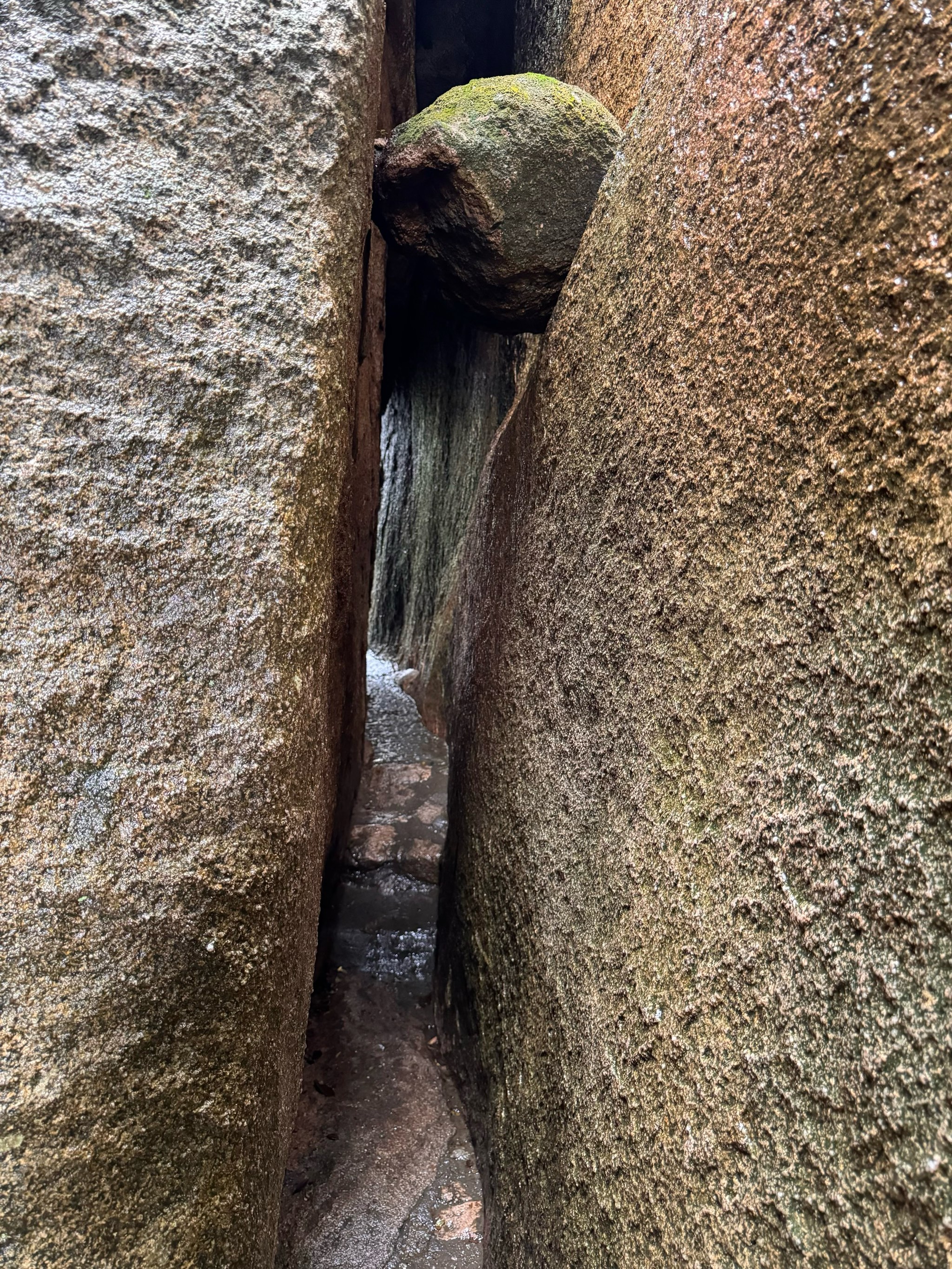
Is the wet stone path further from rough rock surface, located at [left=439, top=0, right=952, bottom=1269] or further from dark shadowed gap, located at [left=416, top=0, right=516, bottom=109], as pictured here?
dark shadowed gap, located at [left=416, top=0, right=516, bottom=109]

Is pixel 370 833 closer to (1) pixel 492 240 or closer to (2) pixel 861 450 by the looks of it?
(1) pixel 492 240

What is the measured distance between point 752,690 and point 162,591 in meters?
0.78

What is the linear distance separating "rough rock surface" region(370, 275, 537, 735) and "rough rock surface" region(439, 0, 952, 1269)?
1.73 metres

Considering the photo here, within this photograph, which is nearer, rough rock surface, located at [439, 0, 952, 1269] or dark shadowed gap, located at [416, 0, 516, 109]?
rough rock surface, located at [439, 0, 952, 1269]

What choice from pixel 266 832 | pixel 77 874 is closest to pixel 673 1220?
pixel 266 832

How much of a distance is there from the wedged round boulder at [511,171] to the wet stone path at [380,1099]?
198 centimetres

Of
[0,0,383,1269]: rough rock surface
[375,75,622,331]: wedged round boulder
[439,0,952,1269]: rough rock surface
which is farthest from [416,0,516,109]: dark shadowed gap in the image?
[0,0,383,1269]: rough rock surface

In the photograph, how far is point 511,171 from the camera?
4.95 ft

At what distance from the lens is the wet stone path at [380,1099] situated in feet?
4.75

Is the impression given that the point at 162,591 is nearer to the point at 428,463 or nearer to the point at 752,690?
the point at 752,690

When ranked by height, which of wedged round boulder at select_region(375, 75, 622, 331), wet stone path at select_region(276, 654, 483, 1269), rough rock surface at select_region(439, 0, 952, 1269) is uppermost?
wedged round boulder at select_region(375, 75, 622, 331)

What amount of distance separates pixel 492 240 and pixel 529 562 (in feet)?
2.30

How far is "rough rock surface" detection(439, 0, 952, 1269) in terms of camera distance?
0.65m

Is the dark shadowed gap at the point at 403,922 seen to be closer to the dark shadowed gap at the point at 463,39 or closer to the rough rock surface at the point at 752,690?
the dark shadowed gap at the point at 463,39
